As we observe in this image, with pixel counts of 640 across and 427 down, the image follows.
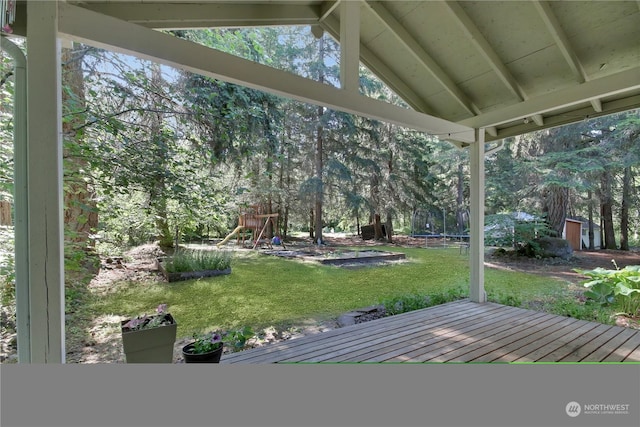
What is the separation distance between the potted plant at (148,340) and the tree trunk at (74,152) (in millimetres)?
1198

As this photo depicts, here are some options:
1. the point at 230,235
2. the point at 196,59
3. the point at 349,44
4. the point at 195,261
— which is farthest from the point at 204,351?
the point at 230,235

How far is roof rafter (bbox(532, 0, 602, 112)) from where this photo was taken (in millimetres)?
2170

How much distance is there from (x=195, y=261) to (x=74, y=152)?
318 cm

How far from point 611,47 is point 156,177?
440 cm

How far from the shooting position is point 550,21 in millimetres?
2221

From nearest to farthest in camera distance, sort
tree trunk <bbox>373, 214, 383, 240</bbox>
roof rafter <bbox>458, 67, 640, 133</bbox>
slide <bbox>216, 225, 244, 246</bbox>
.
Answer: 1. roof rafter <bbox>458, 67, 640, 133</bbox>
2. slide <bbox>216, 225, 244, 246</bbox>
3. tree trunk <bbox>373, 214, 383, 240</bbox>

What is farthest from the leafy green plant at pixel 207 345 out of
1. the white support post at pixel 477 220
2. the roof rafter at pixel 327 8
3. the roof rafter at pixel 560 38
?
the roof rafter at pixel 560 38

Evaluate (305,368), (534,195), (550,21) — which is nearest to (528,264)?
(534,195)

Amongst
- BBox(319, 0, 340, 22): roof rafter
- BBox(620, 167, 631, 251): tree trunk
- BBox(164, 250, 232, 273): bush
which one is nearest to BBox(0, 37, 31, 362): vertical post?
BBox(319, 0, 340, 22): roof rafter

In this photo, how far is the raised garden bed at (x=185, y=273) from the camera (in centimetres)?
499

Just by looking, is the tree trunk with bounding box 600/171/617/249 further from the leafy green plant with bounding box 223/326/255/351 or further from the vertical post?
the vertical post

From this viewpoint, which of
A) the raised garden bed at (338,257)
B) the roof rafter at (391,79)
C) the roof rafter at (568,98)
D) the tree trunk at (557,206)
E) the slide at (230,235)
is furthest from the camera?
the slide at (230,235)

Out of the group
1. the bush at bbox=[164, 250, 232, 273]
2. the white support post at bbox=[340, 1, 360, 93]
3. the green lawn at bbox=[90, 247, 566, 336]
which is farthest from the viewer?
the bush at bbox=[164, 250, 232, 273]

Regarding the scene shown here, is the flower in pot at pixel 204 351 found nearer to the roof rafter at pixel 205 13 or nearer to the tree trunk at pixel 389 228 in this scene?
the roof rafter at pixel 205 13
